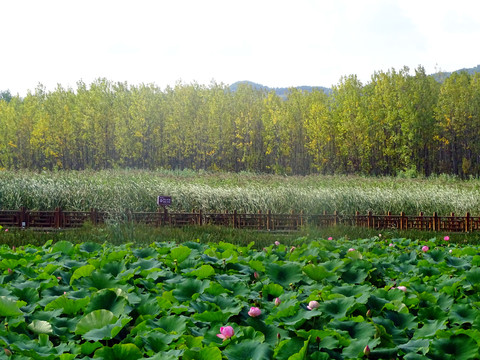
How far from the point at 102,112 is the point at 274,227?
122 feet

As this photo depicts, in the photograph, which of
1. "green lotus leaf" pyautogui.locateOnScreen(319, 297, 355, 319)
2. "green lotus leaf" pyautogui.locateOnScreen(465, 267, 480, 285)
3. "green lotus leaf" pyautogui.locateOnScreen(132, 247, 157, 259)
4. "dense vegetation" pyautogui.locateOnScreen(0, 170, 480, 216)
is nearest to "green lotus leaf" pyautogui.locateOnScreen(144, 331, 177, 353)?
"green lotus leaf" pyautogui.locateOnScreen(319, 297, 355, 319)

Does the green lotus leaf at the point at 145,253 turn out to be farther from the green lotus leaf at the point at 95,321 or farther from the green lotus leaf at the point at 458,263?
the green lotus leaf at the point at 458,263

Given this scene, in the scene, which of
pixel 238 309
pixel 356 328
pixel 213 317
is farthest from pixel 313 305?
pixel 213 317

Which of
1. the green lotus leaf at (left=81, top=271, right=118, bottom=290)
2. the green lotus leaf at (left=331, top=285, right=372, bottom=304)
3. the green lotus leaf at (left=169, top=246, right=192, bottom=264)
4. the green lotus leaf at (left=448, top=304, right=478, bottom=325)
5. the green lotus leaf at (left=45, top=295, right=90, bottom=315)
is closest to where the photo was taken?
the green lotus leaf at (left=448, top=304, right=478, bottom=325)

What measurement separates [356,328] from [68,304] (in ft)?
5.43

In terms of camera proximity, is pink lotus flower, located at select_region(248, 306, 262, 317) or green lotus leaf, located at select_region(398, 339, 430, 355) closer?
green lotus leaf, located at select_region(398, 339, 430, 355)

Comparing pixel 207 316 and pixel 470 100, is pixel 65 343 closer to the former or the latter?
pixel 207 316

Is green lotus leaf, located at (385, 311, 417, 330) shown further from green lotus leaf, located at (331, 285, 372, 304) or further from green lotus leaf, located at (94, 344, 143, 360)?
green lotus leaf, located at (94, 344, 143, 360)

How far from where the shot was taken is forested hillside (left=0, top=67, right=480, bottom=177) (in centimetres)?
4275

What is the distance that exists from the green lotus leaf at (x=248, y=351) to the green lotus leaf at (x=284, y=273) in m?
1.26

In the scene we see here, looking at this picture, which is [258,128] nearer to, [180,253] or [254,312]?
[180,253]

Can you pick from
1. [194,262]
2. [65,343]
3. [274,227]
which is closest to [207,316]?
[65,343]

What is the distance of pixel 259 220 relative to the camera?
15266 millimetres

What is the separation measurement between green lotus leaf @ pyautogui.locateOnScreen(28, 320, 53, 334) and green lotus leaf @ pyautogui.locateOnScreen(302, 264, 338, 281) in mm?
1773
